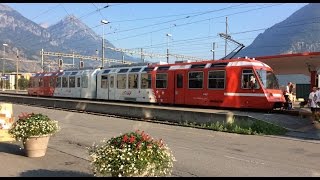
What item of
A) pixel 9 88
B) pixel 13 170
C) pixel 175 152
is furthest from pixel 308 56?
pixel 9 88

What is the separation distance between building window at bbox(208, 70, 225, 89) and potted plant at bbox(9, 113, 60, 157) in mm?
15429

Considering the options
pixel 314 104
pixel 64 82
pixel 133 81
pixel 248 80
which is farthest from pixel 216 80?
pixel 64 82

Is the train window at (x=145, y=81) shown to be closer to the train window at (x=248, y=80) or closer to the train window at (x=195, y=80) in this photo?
the train window at (x=195, y=80)

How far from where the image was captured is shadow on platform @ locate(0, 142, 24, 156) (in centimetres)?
1113

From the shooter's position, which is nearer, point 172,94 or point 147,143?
point 147,143

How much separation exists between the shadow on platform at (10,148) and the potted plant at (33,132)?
0.65 m

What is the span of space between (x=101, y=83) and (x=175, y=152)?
26.5m

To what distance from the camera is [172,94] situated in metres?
28.3

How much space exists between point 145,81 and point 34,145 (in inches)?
820

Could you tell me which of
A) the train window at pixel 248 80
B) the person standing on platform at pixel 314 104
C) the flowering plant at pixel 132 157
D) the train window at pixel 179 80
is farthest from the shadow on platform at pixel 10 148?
the train window at pixel 179 80

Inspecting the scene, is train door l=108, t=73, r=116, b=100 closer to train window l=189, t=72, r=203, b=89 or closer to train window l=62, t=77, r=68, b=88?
train window l=62, t=77, r=68, b=88

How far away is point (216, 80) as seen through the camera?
985 inches

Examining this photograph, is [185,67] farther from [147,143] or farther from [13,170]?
[147,143]

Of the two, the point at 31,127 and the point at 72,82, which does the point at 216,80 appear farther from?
the point at 72,82
